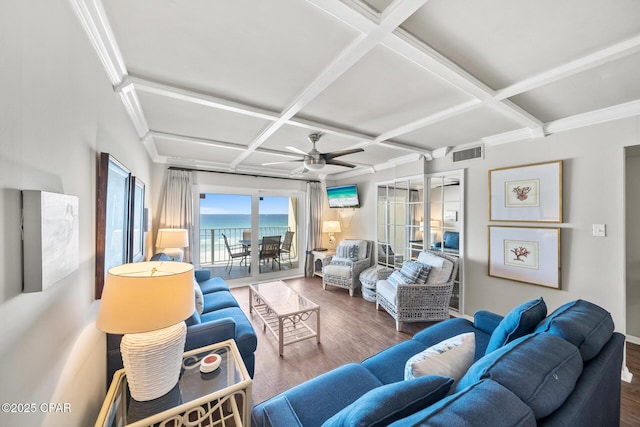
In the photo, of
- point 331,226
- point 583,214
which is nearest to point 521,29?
point 583,214

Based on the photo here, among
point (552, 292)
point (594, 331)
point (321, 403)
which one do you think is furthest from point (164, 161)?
point (552, 292)

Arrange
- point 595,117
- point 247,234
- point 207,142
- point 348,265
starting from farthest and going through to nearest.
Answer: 1. point 247,234
2. point 348,265
3. point 207,142
4. point 595,117

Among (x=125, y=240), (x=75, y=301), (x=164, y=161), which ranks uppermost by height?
(x=164, y=161)

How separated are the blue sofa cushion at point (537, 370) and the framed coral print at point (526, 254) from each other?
2109mm

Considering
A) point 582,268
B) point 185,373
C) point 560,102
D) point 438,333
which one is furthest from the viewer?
point 582,268

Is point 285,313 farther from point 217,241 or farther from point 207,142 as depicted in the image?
point 217,241

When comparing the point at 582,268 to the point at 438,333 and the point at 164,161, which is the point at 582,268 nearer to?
the point at 438,333

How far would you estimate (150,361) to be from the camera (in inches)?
47.2

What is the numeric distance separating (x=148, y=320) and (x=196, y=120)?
2122 millimetres

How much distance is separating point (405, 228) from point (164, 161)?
432 cm

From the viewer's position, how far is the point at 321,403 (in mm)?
1220

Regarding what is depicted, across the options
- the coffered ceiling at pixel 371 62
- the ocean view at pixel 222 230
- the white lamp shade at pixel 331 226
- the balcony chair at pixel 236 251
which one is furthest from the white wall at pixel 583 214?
the balcony chair at pixel 236 251

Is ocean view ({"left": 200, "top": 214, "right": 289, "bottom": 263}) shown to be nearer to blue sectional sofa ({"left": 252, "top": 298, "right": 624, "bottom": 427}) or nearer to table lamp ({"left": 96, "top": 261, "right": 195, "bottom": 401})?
table lamp ({"left": 96, "top": 261, "right": 195, "bottom": 401})

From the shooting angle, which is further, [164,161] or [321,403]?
[164,161]
